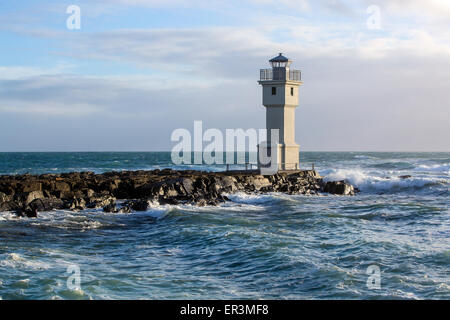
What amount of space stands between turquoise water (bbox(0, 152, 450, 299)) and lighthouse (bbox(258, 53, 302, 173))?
6.99m

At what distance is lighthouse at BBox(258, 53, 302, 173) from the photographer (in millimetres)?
25094

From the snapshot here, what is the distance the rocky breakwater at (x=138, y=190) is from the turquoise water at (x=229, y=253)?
3.26ft

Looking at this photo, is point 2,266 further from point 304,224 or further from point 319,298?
point 304,224

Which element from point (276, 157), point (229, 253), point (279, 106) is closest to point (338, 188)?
point (276, 157)

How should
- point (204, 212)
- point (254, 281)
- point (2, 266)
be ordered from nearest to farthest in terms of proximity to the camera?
point (254, 281)
point (2, 266)
point (204, 212)

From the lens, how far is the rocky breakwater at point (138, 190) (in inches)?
698

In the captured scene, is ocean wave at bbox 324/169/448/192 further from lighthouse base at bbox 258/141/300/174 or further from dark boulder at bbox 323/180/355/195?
lighthouse base at bbox 258/141/300/174

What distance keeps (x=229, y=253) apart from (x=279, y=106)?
14.7 meters

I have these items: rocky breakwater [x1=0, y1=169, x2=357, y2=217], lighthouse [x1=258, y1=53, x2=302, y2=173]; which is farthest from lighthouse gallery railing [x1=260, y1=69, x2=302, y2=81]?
rocky breakwater [x1=0, y1=169, x2=357, y2=217]

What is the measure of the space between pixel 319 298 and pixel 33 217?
10268 mm

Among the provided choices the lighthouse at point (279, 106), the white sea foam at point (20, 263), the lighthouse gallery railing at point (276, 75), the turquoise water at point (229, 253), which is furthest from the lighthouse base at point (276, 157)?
the white sea foam at point (20, 263)

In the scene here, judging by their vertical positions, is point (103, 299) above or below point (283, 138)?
below

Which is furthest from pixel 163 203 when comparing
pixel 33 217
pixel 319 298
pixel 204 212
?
pixel 319 298
